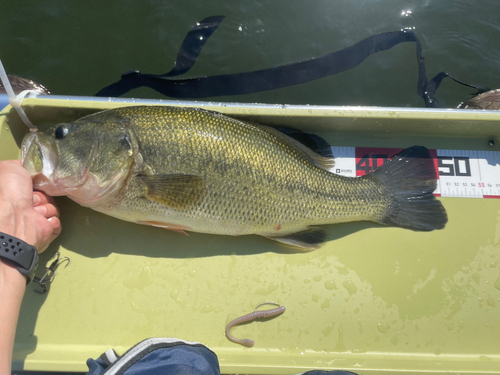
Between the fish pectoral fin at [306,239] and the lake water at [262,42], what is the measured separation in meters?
1.75

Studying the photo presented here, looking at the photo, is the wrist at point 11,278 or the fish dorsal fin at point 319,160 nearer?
the wrist at point 11,278

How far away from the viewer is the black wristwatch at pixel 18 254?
5.50 ft

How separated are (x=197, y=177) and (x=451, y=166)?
80.4 inches

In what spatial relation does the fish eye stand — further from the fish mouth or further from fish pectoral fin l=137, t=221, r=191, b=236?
fish pectoral fin l=137, t=221, r=191, b=236

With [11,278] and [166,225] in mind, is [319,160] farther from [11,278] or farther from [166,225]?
[11,278]

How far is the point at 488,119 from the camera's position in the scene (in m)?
2.35

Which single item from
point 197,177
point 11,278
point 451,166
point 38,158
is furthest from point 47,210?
point 451,166

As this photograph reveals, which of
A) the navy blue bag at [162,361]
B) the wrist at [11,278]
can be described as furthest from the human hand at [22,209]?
the navy blue bag at [162,361]

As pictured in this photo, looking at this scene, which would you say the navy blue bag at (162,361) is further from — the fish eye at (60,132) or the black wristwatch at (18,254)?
the fish eye at (60,132)

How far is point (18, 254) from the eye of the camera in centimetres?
171

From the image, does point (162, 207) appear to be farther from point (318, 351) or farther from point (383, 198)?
point (383, 198)

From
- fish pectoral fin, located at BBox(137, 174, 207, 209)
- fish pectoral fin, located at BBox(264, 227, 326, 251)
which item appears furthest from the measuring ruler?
fish pectoral fin, located at BBox(137, 174, 207, 209)

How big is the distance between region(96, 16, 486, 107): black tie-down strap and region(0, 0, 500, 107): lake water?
3.0 inches

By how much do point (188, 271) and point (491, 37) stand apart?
4209mm
